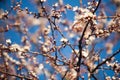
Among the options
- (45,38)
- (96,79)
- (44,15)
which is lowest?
(96,79)

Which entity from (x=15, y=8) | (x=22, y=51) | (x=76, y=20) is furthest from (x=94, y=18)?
(x=15, y=8)

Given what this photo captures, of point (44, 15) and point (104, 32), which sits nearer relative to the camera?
point (104, 32)

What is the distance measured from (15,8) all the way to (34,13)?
1.35m

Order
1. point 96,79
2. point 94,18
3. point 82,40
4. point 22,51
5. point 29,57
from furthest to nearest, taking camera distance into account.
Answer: point 29,57
point 22,51
point 96,79
point 82,40
point 94,18

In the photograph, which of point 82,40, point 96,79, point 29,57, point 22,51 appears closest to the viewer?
point 82,40

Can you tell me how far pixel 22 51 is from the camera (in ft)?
22.2

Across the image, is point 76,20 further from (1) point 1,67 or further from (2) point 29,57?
(1) point 1,67

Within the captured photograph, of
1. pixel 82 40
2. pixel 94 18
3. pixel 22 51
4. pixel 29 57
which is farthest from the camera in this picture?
pixel 29 57

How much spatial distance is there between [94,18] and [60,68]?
2.75 meters

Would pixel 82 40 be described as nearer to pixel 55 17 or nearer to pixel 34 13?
pixel 55 17

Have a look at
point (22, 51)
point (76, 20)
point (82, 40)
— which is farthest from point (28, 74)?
point (76, 20)

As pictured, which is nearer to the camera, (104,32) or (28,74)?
(104,32)

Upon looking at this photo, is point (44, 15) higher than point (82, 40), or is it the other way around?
point (44, 15)

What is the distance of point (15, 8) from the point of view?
731 centimetres
